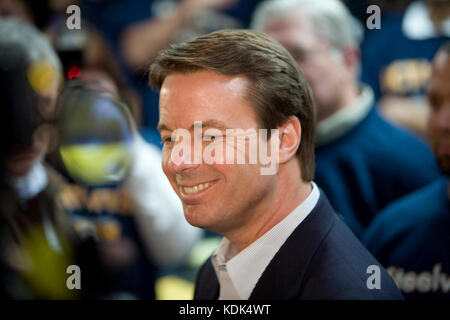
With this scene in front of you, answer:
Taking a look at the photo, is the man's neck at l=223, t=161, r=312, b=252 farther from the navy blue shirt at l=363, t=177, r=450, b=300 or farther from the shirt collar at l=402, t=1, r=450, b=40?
the shirt collar at l=402, t=1, r=450, b=40

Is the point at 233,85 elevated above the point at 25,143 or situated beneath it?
elevated above

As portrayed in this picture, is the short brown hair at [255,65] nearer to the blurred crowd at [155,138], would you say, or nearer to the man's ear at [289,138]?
the man's ear at [289,138]

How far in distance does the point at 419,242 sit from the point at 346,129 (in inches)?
13.0

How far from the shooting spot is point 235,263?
1070 millimetres

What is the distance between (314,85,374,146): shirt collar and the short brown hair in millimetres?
361

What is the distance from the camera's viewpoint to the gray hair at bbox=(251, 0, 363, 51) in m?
1.39

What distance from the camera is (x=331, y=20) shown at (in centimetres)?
141

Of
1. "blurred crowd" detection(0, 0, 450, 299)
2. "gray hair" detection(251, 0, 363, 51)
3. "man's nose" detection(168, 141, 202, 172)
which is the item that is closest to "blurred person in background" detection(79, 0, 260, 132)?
"blurred crowd" detection(0, 0, 450, 299)

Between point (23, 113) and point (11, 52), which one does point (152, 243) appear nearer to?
point (23, 113)

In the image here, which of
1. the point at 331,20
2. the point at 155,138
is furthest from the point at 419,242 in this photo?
the point at 155,138

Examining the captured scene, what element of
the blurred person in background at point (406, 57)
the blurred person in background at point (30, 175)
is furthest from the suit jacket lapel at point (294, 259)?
the blurred person in background at point (30, 175)
